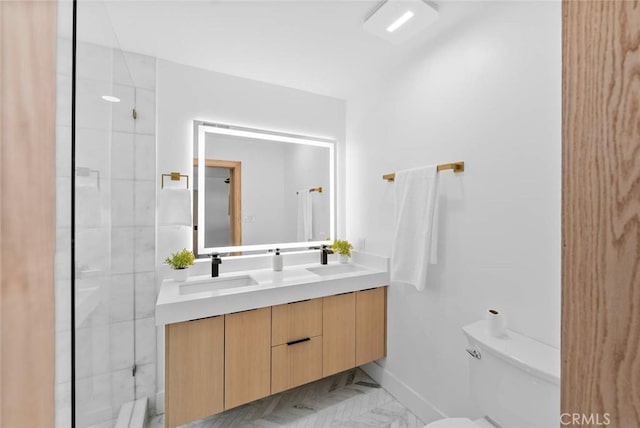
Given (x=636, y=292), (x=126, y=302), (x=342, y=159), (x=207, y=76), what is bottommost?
(x=126, y=302)

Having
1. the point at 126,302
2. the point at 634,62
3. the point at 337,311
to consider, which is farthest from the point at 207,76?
the point at 634,62

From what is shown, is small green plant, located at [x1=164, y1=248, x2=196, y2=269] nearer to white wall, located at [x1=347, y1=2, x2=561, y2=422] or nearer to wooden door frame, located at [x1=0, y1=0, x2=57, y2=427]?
white wall, located at [x1=347, y1=2, x2=561, y2=422]

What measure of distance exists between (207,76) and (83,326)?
5.53 feet

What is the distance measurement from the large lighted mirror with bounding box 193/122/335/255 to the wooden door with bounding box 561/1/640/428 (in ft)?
6.35

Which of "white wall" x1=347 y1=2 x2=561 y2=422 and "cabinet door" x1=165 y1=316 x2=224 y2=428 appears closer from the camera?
"white wall" x1=347 y1=2 x2=561 y2=422

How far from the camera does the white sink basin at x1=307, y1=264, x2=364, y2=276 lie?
7.24 feet

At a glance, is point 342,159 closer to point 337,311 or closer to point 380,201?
point 380,201

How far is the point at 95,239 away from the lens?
1.06 metres

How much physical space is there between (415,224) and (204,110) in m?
1.60

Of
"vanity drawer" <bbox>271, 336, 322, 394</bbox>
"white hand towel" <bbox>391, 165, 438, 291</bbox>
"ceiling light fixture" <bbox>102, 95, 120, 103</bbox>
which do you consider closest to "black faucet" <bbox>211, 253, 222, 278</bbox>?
"vanity drawer" <bbox>271, 336, 322, 394</bbox>

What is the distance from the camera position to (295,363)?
5.65 ft

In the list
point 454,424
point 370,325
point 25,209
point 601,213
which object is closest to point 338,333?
point 370,325

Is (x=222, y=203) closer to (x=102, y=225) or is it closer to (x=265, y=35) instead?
(x=102, y=225)

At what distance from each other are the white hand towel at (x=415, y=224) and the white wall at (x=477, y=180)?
3.8 inches
